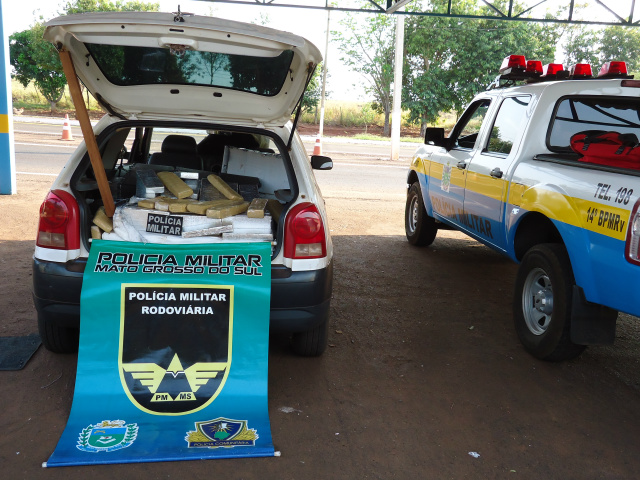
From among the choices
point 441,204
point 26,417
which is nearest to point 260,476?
point 26,417

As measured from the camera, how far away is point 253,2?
12.2m

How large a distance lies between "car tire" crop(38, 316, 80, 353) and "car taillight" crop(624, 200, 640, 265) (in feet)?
11.0

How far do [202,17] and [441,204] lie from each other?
12.4ft

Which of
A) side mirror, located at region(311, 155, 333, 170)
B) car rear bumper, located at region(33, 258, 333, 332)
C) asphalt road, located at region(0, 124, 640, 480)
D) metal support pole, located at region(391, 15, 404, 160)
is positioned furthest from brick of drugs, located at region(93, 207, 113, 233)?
metal support pole, located at region(391, 15, 404, 160)

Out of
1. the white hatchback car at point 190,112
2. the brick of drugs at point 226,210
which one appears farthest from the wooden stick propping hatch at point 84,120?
the brick of drugs at point 226,210

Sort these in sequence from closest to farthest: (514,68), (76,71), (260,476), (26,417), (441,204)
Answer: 1. (260,476)
2. (26,417)
3. (76,71)
4. (514,68)
5. (441,204)

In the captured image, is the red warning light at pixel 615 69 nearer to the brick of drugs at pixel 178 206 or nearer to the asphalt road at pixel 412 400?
the asphalt road at pixel 412 400

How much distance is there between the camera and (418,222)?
722 centimetres

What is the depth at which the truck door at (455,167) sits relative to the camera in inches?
224

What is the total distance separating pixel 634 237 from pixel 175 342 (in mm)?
2558

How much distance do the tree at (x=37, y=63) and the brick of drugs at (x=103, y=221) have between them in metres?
29.0

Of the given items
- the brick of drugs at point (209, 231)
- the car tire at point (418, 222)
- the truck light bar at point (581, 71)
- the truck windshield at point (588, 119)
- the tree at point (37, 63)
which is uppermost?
the tree at point (37, 63)

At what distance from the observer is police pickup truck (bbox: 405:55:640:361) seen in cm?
333

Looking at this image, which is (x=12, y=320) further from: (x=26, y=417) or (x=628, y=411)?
(x=628, y=411)
